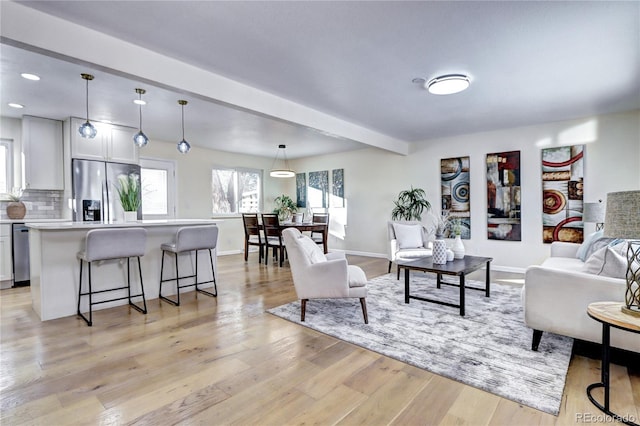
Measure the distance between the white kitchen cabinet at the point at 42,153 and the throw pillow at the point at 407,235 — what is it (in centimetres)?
542

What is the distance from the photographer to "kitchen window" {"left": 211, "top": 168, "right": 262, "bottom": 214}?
737 centimetres

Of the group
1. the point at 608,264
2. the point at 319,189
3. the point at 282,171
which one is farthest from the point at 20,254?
the point at 608,264

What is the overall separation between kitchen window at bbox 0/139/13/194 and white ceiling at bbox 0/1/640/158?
623 millimetres

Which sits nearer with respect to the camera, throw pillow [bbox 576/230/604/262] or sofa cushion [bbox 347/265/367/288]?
sofa cushion [bbox 347/265/367/288]

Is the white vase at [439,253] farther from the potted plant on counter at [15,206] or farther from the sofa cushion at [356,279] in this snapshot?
the potted plant on counter at [15,206]

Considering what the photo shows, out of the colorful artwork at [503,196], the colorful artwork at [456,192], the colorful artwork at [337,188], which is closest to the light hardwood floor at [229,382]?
the colorful artwork at [503,196]

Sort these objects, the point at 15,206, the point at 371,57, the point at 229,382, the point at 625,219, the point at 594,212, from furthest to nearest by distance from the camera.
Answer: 1. the point at 15,206
2. the point at 594,212
3. the point at 371,57
4. the point at 229,382
5. the point at 625,219

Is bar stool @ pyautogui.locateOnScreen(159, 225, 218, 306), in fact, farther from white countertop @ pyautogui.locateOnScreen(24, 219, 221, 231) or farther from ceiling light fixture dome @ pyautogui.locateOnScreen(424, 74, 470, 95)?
ceiling light fixture dome @ pyautogui.locateOnScreen(424, 74, 470, 95)

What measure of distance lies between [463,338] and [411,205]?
3816 millimetres

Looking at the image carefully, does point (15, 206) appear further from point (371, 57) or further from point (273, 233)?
point (371, 57)

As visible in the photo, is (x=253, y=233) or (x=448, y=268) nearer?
(x=448, y=268)

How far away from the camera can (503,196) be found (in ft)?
17.3

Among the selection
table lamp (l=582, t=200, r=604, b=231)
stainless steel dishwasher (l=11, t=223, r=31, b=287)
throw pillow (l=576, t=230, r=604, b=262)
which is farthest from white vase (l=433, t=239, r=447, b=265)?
stainless steel dishwasher (l=11, t=223, r=31, b=287)

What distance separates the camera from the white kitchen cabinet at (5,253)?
430 centimetres
